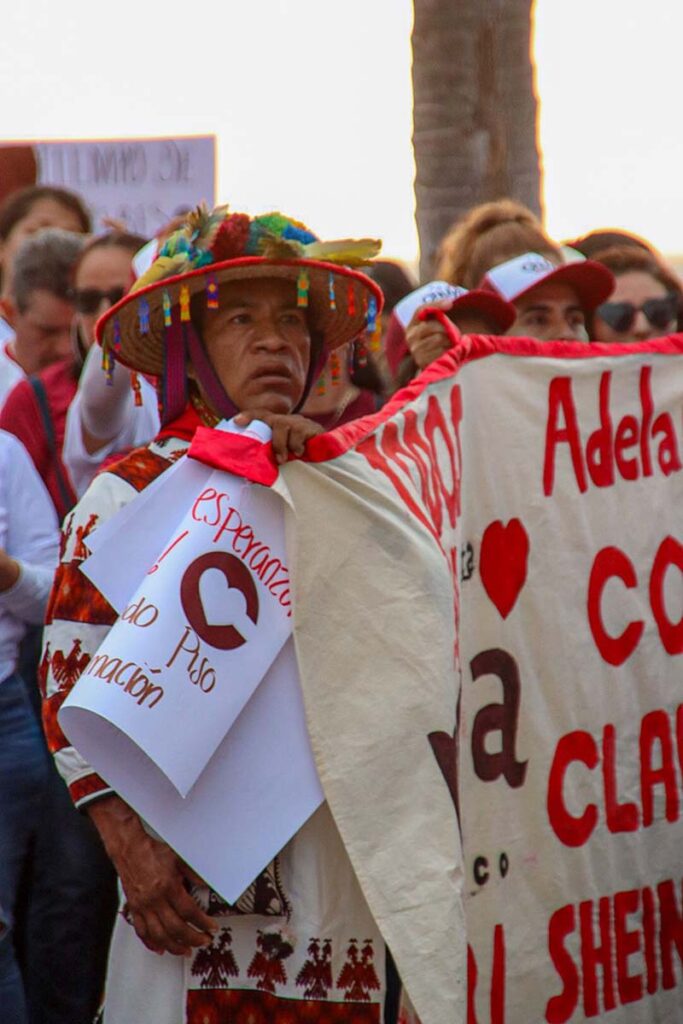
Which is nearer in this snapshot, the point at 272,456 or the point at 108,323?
the point at 272,456

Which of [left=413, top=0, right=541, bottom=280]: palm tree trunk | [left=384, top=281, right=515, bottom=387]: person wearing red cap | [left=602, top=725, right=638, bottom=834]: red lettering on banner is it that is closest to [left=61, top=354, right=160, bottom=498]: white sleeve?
[left=384, top=281, right=515, bottom=387]: person wearing red cap

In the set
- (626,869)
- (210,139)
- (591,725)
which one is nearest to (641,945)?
(626,869)

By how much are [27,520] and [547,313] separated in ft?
5.16

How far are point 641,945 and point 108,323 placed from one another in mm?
1844

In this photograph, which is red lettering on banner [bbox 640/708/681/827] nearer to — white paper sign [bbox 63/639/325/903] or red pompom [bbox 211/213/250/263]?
white paper sign [bbox 63/639/325/903]

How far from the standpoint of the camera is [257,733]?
2.81 metres

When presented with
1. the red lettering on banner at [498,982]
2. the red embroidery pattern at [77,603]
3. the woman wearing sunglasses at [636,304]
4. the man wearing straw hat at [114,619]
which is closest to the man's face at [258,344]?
the man wearing straw hat at [114,619]

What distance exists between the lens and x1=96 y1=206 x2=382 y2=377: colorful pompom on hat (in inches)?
128

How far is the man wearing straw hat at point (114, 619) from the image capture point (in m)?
2.82

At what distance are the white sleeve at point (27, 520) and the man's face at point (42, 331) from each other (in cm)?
135

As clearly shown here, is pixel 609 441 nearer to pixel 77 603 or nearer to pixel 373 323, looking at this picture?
pixel 373 323

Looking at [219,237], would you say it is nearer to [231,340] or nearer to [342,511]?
[231,340]

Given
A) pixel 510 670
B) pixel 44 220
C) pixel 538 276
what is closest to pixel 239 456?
pixel 510 670

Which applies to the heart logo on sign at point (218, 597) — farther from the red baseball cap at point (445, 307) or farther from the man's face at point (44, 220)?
the man's face at point (44, 220)
